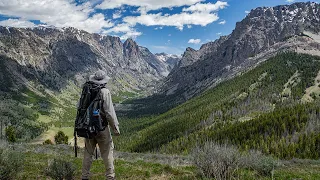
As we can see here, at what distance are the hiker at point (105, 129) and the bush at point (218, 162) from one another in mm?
4988

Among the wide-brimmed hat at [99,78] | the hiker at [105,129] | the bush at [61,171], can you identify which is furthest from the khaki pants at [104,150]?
the bush at [61,171]

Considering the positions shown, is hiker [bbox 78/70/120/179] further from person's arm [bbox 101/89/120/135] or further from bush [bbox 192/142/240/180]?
bush [bbox 192/142/240/180]

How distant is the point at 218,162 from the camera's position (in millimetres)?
14812

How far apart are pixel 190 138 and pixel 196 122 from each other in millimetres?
32494

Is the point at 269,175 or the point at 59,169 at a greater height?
the point at 59,169

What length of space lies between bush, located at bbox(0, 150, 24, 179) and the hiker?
501 cm

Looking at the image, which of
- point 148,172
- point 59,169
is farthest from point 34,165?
point 148,172

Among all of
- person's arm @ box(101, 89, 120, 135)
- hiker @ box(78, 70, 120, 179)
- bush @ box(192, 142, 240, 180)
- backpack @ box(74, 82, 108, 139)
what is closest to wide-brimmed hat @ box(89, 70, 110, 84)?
hiker @ box(78, 70, 120, 179)

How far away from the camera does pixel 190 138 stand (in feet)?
536

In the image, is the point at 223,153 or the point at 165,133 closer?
the point at 223,153

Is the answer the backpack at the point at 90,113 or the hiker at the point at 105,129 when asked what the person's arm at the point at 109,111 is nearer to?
the hiker at the point at 105,129

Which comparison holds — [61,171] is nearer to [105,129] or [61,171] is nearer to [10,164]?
[10,164]

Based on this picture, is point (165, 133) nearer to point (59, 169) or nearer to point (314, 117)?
point (314, 117)

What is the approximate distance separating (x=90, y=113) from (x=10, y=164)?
6.67m
